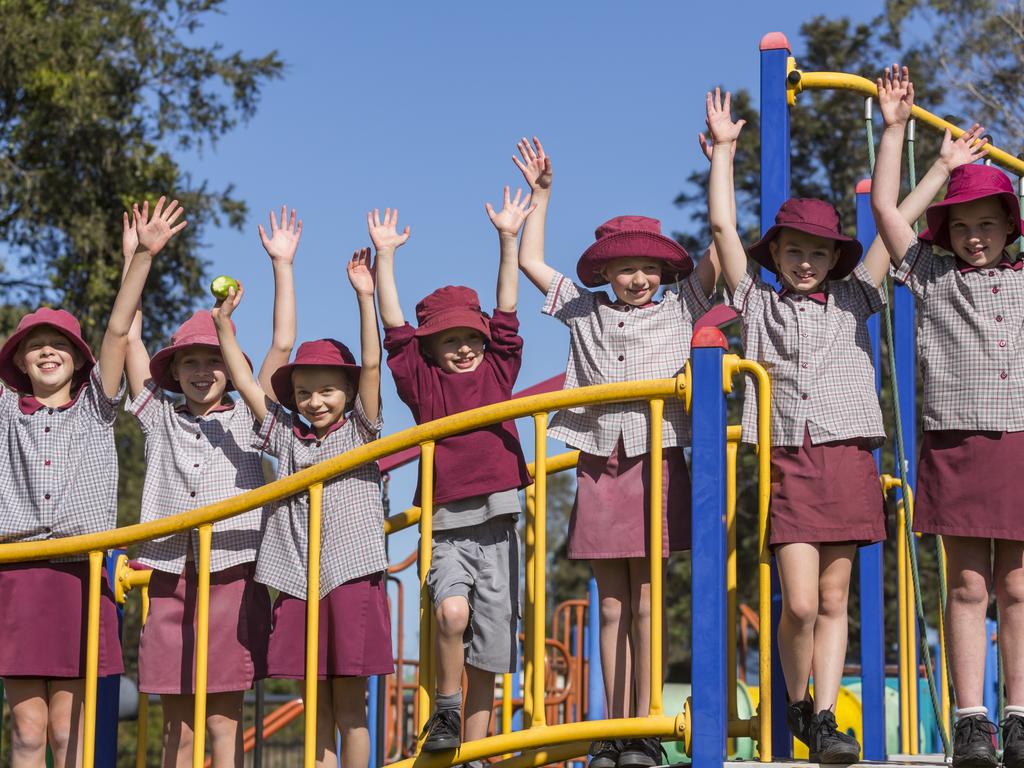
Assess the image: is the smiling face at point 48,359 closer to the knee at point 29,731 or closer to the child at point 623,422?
the knee at point 29,731

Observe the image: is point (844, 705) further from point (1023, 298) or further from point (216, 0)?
point (216, 0)

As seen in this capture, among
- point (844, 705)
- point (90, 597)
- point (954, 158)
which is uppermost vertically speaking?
point (954, 158)

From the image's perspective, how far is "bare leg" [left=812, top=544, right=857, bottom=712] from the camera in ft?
13.3

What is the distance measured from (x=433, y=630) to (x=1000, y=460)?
1.68 metres

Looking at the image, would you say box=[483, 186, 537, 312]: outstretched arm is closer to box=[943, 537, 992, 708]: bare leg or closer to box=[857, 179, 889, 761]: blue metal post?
box=[857, 179, 889, 761]: blue metal post

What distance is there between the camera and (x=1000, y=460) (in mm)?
3988

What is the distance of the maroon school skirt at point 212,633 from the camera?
4.65 m

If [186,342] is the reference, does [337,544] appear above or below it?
below

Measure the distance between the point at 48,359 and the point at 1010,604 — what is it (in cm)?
313

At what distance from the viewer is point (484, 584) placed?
175 inches

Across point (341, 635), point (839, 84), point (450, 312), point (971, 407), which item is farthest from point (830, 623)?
point (839, 84)

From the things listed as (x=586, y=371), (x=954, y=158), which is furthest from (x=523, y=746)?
(x=954, y=158)

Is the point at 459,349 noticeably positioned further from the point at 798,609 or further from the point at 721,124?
the point at 798,609

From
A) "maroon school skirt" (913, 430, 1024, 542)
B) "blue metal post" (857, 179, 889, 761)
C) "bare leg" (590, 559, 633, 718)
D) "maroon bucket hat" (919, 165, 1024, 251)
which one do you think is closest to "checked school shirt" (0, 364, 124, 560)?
"bare leg" (590, 559, 633, 718)
